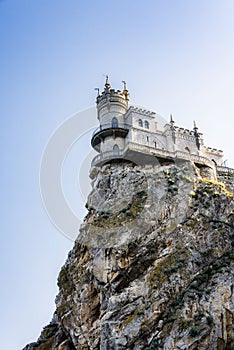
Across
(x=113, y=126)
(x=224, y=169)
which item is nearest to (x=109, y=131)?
(x=113, y=126)

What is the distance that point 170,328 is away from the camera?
3962cm

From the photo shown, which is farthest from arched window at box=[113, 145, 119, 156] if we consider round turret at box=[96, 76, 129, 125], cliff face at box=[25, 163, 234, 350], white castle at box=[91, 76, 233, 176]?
round turret at box=[96, 76, 129, 125]

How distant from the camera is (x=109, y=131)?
5906 centimetres

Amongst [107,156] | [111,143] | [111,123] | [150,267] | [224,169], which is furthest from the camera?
[224,169]

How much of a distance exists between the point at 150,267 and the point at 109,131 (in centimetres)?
2049

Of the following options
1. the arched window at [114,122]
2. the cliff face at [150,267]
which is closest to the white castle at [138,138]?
the arched window at [114,122]

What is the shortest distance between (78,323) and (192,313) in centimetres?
1252

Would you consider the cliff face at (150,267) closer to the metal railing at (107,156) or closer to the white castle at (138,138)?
the metal railing at (107,156)

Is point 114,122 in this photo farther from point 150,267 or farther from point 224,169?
point 150,267

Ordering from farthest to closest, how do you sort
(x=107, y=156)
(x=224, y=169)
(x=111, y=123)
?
(x=224, y=169)
(x=111, y=123)
(x=107, y=156)

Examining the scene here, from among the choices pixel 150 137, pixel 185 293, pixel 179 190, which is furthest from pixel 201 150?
pixel 185 293

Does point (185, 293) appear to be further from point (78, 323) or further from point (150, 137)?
point (150, 137)

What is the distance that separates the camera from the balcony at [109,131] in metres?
59.0

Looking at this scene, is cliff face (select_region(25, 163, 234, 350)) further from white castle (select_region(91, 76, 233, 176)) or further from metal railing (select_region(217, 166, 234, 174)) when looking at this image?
metal railing (select_region(217, 166, 234, 174))
